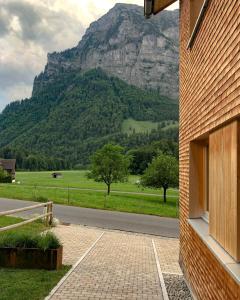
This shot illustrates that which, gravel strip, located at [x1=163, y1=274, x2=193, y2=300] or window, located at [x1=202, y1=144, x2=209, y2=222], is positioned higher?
window, located at [x1=202, y1=144, x2=209, y2=222]

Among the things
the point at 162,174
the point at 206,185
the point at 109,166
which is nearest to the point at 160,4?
the point at 206,185

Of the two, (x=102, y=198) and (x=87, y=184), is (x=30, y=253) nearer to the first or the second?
(x=102, y=198)

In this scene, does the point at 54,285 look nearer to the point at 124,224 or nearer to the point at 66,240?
the point at 66,240

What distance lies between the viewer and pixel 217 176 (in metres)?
5.71

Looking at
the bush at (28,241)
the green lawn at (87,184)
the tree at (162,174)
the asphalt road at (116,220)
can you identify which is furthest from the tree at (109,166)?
the bush at (28,241)

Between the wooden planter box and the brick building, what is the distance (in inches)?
112

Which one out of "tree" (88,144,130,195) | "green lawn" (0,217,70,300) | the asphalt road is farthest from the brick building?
"tree" (88,144,130,195)

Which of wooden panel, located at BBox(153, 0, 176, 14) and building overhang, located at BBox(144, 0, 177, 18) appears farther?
wooden panel, located at BBox(153, 0, 176, 14)

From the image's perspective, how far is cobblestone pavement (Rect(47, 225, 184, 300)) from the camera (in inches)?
Result: 309

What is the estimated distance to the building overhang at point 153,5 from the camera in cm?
998

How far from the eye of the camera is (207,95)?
242 inches

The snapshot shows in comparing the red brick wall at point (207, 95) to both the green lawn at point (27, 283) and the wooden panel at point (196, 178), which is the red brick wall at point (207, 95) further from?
the green lawn at point (27, 283)

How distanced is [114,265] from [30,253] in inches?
85.7

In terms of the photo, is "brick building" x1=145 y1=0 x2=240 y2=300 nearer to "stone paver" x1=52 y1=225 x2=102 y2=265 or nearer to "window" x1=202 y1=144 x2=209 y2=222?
"window" x1=202 y1=144 x2=209 y2=222
